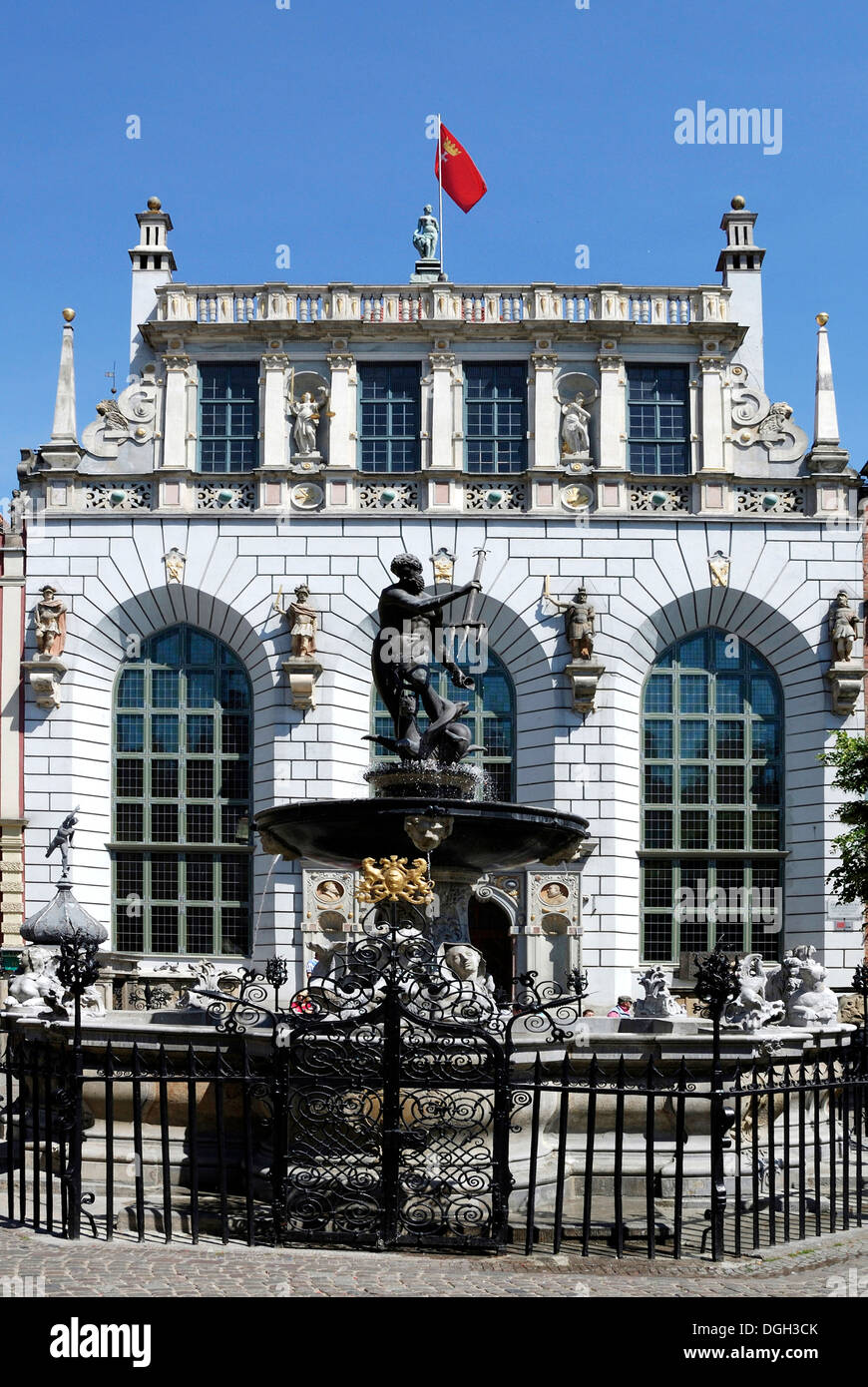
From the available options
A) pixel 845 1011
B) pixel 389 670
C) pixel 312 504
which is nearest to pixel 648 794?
pixel 845 1011

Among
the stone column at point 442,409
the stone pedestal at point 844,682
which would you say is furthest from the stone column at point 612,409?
the stone pedestal at point 844,682

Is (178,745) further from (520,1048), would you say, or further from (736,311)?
(520,1048)

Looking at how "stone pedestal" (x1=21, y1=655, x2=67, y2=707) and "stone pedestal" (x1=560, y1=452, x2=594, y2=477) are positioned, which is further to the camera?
"stone pedestal" (x1=560, y1=452, x2=594, y2=477)

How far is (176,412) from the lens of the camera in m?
39.5

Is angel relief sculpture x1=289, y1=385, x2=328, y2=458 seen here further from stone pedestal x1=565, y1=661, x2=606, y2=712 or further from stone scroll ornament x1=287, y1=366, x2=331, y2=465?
stone pedestal x1=565, y1=661, x2=606, y2=712

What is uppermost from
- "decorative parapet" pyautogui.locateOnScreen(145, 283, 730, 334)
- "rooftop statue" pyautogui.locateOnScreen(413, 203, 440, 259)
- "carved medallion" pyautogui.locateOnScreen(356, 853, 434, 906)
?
"rooftop statue" pyautogui.locateOnScreen(413, 203, 440, 259)

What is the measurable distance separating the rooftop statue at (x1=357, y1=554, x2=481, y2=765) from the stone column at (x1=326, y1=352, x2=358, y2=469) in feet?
69.5

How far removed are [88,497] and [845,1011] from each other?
Answer: 21383 mm

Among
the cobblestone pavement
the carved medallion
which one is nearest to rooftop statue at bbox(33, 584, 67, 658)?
the carved medallion

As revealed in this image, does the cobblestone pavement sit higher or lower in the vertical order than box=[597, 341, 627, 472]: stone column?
lower

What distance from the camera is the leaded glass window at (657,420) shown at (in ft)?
130

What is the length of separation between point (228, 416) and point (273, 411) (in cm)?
133

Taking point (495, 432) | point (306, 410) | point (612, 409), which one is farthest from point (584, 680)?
point (306, 410)

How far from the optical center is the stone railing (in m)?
39.4
